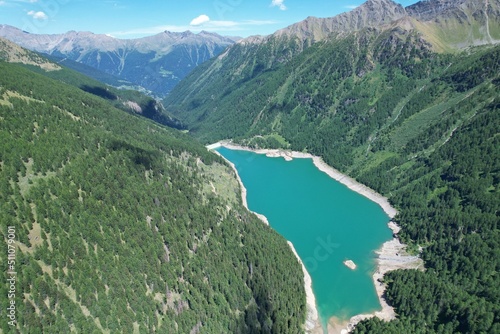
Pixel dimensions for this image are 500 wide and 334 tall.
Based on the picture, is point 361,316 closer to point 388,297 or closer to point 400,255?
point 388,297

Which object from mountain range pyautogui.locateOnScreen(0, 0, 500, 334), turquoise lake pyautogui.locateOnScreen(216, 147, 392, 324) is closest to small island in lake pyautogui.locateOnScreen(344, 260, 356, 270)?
turquoise lake pyautogui.locateOnScreen(216, 147, 392, 324)

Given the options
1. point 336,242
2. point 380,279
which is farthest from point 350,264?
point 336,242

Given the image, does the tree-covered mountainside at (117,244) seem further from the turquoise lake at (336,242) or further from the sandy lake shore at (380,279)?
the turquoise lake at (336,242)

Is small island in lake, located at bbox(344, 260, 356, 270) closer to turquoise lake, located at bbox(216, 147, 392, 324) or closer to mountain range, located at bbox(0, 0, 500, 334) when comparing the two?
turquoise lake, located at bbox(216, 147, 392, 324)

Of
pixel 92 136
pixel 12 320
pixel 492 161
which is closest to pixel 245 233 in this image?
pixel 92 136

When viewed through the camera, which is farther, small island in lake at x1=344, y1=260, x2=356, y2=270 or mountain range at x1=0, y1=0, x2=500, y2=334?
small island in lake at x1=344, y1=260, x2=356, y2=270

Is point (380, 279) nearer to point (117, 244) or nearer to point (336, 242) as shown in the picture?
point (336, 242)

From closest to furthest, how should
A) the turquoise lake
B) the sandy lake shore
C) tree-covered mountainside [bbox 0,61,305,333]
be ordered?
1. tree-covered mountainside [bbox 0,61,305,333]
2. the sandy lake shore
3. the turquoise lake

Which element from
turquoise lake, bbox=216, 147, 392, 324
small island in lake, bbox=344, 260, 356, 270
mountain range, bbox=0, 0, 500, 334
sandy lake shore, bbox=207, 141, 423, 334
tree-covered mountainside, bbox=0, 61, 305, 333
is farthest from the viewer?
small island in lake, bbox=344, 260, 356, 270

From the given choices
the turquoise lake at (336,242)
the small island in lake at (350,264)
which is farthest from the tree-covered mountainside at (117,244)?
the small island in lake at (350,264)
